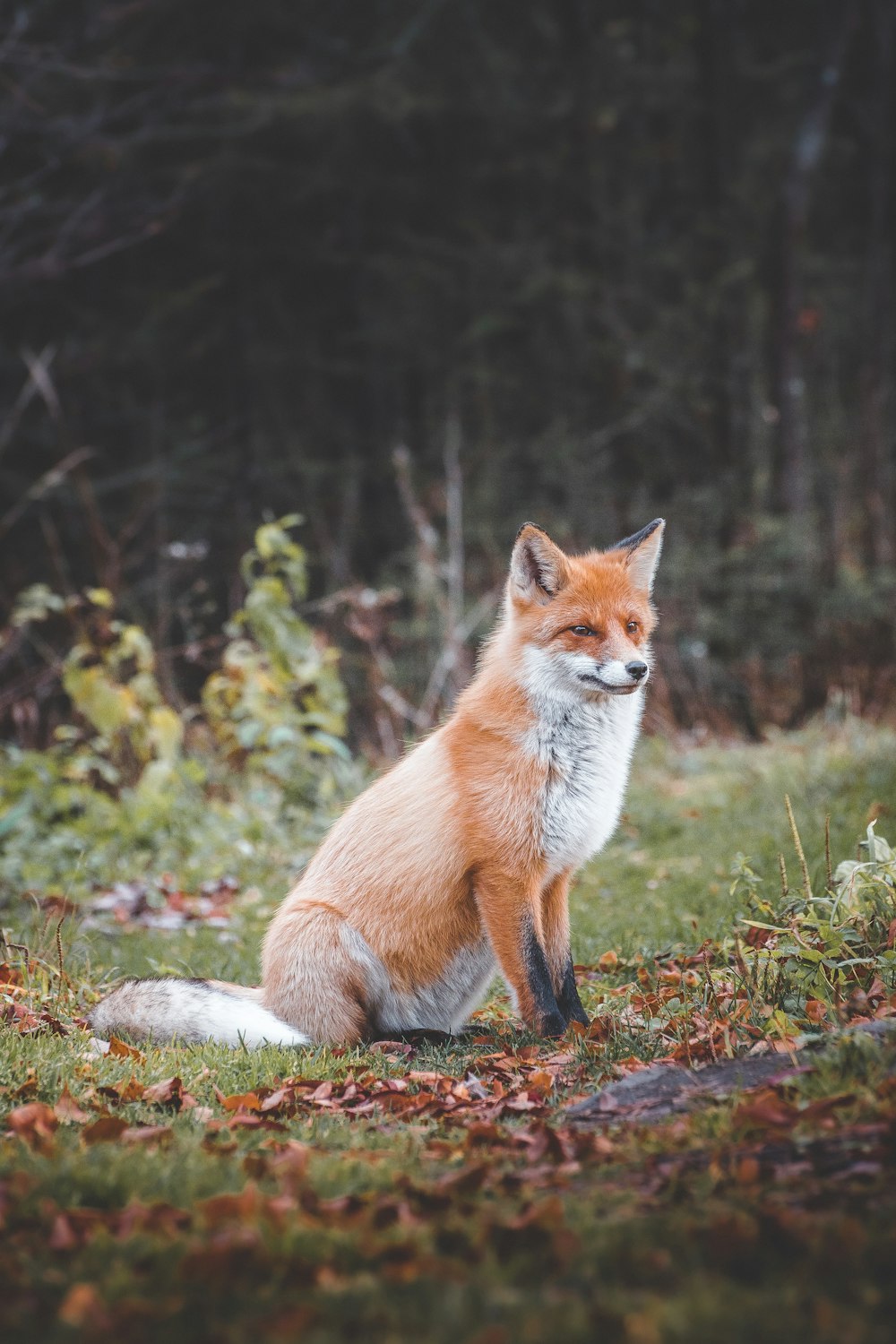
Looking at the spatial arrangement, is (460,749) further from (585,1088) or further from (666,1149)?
(666,1149)

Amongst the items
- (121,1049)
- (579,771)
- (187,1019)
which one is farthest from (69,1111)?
(579,771)

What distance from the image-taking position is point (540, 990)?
3861mm

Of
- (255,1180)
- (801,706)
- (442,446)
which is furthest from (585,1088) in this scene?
(442,446)

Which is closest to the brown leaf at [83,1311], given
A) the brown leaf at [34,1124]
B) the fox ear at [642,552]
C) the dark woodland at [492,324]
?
the brown leaf at [34,1124]

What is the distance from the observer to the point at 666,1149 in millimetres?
2512

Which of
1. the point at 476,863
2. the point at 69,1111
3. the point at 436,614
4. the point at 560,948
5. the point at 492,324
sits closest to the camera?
the point at 69,1111

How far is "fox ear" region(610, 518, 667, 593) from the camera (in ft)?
14.6

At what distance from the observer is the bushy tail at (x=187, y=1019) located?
3.89 meters

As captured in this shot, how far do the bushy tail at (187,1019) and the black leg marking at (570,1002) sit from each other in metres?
0.96

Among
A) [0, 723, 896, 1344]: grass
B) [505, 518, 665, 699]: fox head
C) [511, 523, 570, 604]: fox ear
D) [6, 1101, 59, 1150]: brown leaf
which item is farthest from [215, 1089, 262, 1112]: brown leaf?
[511, 523, 570, 604]: fox ear

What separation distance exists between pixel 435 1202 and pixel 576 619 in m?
2.28

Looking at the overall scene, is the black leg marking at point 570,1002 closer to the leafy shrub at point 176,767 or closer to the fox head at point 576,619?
the fox head at point 576,619

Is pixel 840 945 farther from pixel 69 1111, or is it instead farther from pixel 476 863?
pixel 69 1111

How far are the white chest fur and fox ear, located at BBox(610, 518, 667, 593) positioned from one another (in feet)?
1.87
